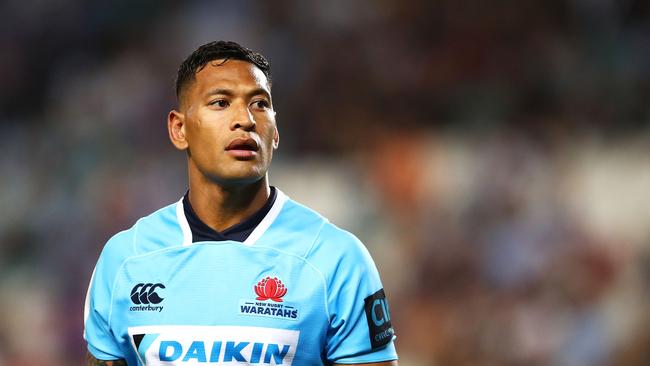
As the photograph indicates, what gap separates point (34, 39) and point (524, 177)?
4.67 m

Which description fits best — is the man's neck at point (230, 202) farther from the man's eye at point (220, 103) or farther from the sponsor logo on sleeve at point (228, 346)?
the sponsor logo on sleeve at point (228, 346)

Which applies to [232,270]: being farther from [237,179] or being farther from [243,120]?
[243,120]

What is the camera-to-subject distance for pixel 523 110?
663 centimetres

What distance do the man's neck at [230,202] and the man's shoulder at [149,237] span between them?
110mm

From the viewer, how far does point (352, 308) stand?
9.29ft

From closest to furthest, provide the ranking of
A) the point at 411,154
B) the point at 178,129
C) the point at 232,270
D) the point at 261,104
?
1. the point at 232,270
2. the point at 261,104
3. the point at 178,129
4. the point at 411,154

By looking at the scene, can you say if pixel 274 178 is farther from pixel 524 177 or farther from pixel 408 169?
pixel 524 177

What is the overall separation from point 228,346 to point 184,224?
46 centimetres

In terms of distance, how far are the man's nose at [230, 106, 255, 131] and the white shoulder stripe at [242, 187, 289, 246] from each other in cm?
28

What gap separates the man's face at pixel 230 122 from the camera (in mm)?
2912

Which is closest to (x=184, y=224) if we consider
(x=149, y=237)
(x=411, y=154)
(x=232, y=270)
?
(x=149, y=237)

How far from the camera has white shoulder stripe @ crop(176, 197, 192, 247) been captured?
3006 mm

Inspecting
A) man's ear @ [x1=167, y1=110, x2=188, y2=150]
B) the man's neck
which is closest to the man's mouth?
the man's neck

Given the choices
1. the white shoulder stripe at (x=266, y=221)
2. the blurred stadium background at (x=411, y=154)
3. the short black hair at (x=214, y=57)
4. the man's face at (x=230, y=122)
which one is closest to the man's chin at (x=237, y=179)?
the man's face at (x=230, y=122)
